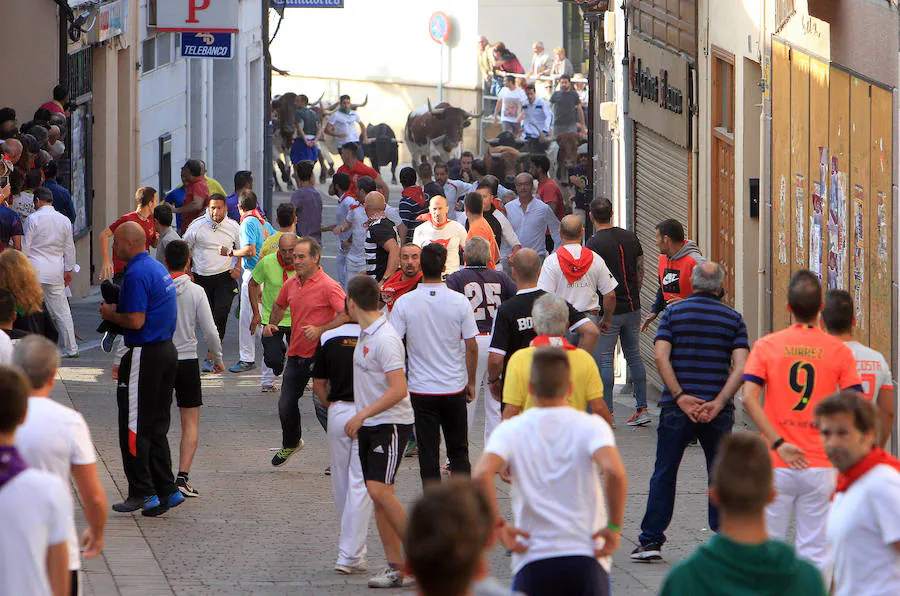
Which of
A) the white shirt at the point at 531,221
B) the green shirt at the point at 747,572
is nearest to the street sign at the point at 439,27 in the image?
the white shirt at the point at 531,221

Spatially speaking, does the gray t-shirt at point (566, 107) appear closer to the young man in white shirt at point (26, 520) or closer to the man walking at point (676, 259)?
the man walking at point (676, 259)

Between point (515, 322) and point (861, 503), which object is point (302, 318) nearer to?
point (515, 322)

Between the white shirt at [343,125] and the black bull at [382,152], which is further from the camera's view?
the white shirt at [343,125]

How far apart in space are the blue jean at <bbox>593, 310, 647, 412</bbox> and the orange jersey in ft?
18.8

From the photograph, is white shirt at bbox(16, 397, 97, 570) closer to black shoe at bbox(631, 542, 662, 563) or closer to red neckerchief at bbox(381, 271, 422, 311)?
black shoe at bbox(631, 542, 662, 563)

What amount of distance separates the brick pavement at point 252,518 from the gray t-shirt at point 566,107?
82.8ft

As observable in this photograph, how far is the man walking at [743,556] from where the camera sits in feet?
13.8

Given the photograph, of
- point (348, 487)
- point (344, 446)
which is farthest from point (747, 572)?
point (344, 446)

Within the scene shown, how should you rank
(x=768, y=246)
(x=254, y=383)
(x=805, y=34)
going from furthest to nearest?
(x=254, y=383), (x=768, y=246), (x=805, y=34)

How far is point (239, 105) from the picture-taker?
33.8 metres

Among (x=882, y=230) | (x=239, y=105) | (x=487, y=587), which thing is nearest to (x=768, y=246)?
(x=882, y=230)

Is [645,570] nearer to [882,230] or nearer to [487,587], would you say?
[882,230]

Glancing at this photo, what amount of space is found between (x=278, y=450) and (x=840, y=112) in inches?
188

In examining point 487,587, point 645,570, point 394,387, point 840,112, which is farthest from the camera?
point 840,112
